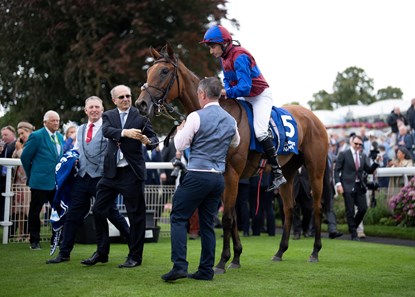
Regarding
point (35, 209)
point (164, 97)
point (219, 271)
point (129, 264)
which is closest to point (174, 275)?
point (219, 271)

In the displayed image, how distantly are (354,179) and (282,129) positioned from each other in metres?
4.43

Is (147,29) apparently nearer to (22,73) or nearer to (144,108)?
(22,73)

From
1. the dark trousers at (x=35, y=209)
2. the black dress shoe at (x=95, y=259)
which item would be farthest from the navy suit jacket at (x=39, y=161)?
the black dress shoe at (x=95, y=259)

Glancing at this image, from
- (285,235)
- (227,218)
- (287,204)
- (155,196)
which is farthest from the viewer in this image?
(155,196)

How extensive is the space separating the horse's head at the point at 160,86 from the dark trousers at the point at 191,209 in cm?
104

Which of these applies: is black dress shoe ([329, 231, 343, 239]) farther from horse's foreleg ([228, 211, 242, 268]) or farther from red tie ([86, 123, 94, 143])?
red tie ([86, 123, 94, 143])

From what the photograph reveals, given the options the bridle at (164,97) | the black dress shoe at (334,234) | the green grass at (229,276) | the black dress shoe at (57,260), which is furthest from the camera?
the black dress shoe at (334,234)

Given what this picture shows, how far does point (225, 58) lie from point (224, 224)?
5.94 ft

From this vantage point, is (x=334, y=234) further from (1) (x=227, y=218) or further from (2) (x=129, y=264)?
(2) (x=129, y=264)

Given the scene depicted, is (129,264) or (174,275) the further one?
(129,264)

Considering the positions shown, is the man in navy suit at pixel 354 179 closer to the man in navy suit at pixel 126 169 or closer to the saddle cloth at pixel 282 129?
the saddle cloth at pixel 282 129

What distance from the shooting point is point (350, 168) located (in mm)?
11422

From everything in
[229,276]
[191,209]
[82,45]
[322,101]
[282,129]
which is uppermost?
[322,101]

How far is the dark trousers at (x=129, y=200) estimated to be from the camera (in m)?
6.70
